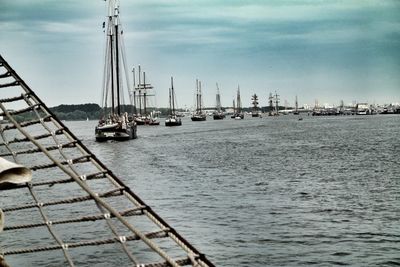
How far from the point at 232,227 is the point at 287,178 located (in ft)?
53.8

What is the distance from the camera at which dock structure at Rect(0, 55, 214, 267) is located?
6.66 meters

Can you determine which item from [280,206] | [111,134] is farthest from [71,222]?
[111,134]

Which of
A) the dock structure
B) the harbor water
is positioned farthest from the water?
the dock structure

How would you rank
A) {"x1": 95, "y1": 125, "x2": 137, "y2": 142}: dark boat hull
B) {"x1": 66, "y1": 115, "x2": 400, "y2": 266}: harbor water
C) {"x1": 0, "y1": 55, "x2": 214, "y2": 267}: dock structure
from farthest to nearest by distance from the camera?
{"x1": 95, "y1": 125, "x2": 137, "y2": 142}: dark boat hull, {"x1": 66, "y1": 115, "x2": 400, "y2": 266}: harbor water, {"x1": 0, "y1": 55, "x2": 214, "y2": 267}: dock structure

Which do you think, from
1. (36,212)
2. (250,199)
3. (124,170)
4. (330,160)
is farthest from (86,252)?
(330,160)

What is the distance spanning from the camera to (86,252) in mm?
17469

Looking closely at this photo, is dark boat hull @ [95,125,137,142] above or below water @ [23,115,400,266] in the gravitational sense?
above

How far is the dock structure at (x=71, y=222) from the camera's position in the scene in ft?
21.8

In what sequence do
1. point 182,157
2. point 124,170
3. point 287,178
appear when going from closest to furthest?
point 287,178
point 124,170
point 182,157

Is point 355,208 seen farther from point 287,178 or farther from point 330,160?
point 330,160

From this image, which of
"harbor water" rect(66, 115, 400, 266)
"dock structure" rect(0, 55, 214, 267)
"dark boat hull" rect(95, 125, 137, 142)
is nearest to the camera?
"dock structure" rect(0, 55, 214, 267)

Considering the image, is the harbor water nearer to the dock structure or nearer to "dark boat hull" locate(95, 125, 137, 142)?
the dock structure

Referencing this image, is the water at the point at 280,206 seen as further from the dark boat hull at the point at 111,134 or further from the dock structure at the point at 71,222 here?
the dark boat hull at the point at 111,134

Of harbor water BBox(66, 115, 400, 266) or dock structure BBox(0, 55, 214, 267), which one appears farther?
harbor water BBox(66, 115, 400, 266)
